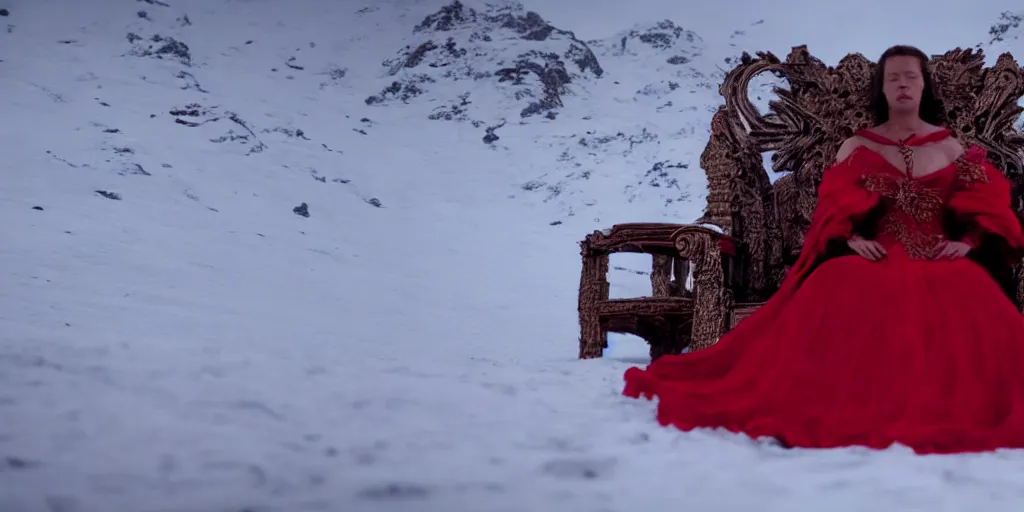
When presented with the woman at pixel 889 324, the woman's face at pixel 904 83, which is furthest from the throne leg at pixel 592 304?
the woman's face at pixel 904 83

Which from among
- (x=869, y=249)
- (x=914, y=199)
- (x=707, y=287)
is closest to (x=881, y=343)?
(x=869, y=249)

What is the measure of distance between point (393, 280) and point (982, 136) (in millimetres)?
6876

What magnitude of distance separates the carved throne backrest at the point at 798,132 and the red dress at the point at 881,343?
1.25 metres

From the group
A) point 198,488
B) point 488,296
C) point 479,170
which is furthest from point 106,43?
point 198,488

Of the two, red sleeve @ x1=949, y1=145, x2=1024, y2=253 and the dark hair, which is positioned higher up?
the dark hair

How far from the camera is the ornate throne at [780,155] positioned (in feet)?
14.2

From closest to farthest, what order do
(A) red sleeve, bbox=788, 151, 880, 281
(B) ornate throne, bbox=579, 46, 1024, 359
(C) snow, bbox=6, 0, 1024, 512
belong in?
(C) snow, bbox=6, 0, 1024, 512 → (A) red sleeve, bbox=788, 151, 880, 281 → (B) ornate throne, bbox=579, 46, 1024, 359

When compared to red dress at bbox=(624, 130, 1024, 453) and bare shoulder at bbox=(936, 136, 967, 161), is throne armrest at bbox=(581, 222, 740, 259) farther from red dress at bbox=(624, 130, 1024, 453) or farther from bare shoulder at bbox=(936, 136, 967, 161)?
bare shoulder at bbox=(936, 136, 967, 161)

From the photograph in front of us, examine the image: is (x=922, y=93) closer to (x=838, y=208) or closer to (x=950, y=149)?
(x=950, y=149)

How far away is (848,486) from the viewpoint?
6.35 ft

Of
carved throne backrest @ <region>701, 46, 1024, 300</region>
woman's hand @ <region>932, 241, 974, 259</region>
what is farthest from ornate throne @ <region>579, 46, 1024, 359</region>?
woman's hand @ <region>932, 241, 974, 259</region>

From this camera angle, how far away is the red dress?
2480mm

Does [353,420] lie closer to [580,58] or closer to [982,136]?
[982,136]

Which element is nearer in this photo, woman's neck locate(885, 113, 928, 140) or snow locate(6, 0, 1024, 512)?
snow locate(6, 0, 1024, 512)
